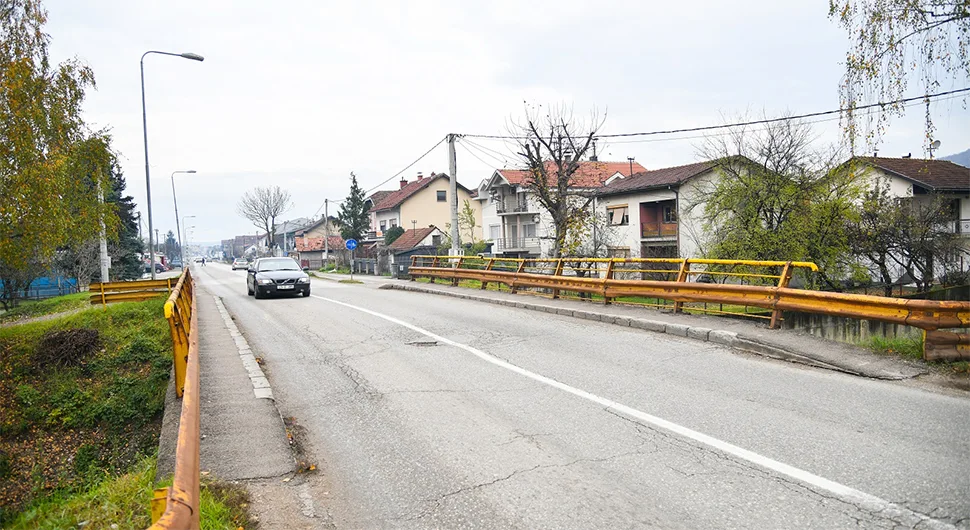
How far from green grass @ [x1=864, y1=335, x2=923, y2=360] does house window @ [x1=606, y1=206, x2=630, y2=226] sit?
38.5 meters

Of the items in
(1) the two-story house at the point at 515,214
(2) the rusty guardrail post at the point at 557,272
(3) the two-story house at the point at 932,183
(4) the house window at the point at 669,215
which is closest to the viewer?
(2) the rusty guardrail post at the point at 557,272

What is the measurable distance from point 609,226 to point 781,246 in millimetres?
24009

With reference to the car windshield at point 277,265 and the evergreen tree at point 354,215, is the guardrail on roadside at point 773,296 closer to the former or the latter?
the car windshield at point 277,265

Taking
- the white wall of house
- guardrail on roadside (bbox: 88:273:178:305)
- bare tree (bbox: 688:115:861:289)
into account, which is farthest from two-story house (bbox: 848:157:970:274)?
the white wall of house

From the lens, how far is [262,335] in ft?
40.4

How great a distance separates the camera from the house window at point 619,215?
46.8 meters

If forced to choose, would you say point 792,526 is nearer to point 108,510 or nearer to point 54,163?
point 108,510

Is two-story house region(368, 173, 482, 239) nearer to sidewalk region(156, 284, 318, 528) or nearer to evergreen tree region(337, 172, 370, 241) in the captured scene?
evergreen tree region(337, 172, 370, 241)

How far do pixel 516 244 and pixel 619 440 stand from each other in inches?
2142

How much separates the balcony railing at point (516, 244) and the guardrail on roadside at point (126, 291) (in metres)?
36.0

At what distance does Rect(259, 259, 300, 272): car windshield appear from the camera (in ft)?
76.3

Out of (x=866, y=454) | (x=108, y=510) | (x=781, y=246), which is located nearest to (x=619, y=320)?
(x=866, y=454)

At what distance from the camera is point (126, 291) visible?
939 inches

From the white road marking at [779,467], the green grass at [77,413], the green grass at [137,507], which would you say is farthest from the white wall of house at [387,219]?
the green grass at [137,507]
